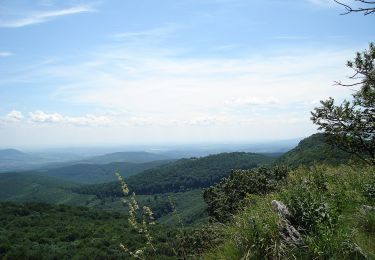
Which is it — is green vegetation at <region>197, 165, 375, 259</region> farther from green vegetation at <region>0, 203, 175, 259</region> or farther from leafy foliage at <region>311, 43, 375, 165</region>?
green vegetation at <region>0, 203, 175, 259</region>

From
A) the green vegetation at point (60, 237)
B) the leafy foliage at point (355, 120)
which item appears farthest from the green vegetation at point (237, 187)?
the leafy foliage at point (355, 120)

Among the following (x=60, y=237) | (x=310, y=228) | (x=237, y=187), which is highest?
(x=310, y=228)

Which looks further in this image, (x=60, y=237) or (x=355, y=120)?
(x=60, y=237)

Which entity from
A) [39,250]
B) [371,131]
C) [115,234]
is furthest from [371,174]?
[115,234]

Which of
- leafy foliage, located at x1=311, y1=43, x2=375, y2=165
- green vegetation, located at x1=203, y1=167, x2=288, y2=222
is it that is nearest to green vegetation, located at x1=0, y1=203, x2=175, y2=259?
green vegetation, located at x1=203, y1=167, x2=288, y2=222

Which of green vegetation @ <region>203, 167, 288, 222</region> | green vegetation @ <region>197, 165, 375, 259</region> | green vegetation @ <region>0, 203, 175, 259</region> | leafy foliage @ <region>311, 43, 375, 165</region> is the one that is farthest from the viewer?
green vegetation @ <region>0, 203, 175, 259</region>

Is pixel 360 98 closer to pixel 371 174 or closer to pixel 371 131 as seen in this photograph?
pixel 371 131

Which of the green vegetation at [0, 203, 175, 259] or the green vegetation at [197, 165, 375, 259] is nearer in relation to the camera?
the green vegetation at [197, 165, 375, 259]

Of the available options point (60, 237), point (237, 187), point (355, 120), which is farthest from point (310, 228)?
point (60, 237)

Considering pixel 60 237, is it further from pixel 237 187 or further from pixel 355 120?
pixel 355 120

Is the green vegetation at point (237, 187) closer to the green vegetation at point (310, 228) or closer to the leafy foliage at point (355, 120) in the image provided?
the leafy foliage at point (355, 120)

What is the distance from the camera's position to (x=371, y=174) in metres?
8.34

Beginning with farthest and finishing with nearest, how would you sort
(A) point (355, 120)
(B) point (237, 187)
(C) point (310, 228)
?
(B) point (237, 187) → (A) point (355, 120) → (C) point (310, 228)

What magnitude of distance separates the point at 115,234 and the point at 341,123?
55351 millimetres
